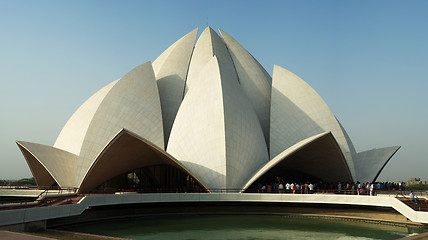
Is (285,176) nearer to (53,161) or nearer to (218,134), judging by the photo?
(218,134)

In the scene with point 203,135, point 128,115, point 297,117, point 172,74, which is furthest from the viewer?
point 172,74

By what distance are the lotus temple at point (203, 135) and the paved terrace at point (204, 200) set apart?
6.19ft

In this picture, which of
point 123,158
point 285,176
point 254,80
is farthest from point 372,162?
point 123,158

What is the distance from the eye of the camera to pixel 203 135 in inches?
941

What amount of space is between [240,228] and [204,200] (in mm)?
4666

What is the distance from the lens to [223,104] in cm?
2394

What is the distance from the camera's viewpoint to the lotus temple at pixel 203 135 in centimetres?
2297

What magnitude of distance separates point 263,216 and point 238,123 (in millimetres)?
6721

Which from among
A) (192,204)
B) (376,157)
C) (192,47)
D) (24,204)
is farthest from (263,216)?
(192,47)

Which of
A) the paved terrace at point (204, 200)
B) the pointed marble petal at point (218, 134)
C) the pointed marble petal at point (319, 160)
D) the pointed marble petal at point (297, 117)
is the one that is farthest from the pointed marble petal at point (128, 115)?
the pointed marble petal at point (319, 160)

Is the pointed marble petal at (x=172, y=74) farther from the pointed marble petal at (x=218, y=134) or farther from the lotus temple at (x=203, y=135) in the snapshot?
the pointed marble petal at (x=218, y=134)

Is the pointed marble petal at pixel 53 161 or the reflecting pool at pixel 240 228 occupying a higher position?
the pointed marble petal at pixel 53 161

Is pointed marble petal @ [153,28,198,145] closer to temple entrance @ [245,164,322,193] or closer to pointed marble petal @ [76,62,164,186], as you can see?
pointed marble petal @ [76,62,164,186]

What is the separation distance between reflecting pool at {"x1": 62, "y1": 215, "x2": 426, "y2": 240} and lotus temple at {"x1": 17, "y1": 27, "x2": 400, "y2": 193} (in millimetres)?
→ 3965
